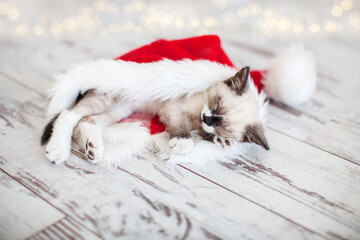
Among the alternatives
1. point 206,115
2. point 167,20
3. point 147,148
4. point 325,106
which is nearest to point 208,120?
point 206,115

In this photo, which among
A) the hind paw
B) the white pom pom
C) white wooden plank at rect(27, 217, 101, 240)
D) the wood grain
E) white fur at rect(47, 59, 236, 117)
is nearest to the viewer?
white wooden plank at rect(27, 217, 101, 240)

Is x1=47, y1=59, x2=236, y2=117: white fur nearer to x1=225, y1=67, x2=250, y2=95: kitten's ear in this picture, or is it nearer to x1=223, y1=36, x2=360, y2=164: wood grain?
x1=225, y1=67, x2=250, y2=95: kitten's ear

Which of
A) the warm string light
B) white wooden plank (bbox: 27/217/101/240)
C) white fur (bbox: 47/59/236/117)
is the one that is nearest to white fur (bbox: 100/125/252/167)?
white fur (bbox: 47/59/236/117)

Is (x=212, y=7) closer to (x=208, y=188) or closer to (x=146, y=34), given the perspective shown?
(x=146, y=34)

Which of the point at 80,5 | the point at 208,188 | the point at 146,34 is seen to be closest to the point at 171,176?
the point at 208,188

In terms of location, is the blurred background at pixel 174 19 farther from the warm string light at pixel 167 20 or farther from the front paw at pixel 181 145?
the front paw at pixel 181 145

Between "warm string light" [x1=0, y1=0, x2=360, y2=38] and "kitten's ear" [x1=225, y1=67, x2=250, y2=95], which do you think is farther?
"warm string light" [x1=0, y1=0, x2=360, y2=38]

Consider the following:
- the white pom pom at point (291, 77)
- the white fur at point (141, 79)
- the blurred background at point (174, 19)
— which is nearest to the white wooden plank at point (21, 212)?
the white fur at point (141, 79)
